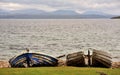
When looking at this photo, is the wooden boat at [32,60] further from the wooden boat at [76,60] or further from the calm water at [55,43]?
the calm water at [55,43]

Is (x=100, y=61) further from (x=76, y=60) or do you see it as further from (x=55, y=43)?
(x=55, y=43)

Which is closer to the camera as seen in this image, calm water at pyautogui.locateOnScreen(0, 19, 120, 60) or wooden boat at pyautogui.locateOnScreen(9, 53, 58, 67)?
wooden boat at pyautogui.locateOnScreen(9, 53, 58, 67)

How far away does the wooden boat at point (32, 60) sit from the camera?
25.7 metres

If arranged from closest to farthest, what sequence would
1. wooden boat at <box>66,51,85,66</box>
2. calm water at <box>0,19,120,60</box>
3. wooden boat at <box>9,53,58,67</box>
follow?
wooden boat at <box>66,51,85,66</box> → wooden boat at <box>9,53,58,67</box> → calm water at <box>0,19,120,60</box>

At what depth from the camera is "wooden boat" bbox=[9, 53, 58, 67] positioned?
25719 millimetres

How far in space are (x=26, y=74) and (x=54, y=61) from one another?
8.52m

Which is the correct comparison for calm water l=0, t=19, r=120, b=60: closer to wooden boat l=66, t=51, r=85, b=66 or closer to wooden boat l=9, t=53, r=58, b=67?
wooden boat l=9, t=53, r=58, b=67

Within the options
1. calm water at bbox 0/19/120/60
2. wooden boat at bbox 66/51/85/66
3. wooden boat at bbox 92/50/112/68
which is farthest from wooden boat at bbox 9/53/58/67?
calm water at bbox 0/19/120/60

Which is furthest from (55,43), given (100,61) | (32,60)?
(100,61)

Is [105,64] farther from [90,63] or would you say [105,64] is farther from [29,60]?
[29,60]

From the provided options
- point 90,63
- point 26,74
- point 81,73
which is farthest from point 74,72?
point 90,63

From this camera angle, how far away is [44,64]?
86.2 feet

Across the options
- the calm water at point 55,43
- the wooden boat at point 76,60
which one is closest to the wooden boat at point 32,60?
the wooden boat at point 76,60

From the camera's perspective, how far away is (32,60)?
25.8m
